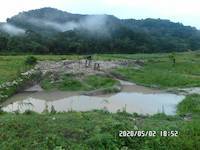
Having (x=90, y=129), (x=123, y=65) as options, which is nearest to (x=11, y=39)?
(x=123, y=65)

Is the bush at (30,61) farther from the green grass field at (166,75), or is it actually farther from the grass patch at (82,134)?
the grass patch at (82,134)

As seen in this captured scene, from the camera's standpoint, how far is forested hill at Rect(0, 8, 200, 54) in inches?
2625

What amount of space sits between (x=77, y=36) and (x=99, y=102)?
5636 cm

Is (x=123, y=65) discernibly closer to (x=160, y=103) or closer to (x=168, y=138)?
(x=160, y=103)

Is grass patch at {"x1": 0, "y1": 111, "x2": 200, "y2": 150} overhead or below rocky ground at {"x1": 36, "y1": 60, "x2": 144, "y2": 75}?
overhead

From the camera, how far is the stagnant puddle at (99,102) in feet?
69.2

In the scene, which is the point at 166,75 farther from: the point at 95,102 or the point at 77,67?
the point at 95,102

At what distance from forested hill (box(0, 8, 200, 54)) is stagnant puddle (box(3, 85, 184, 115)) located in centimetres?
3853

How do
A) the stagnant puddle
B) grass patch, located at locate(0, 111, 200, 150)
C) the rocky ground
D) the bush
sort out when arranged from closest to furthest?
1. grass patch, located at locate(0, 111, 200, 150)
2. the stagnant puddle
3. the rocky ground
4. the bush

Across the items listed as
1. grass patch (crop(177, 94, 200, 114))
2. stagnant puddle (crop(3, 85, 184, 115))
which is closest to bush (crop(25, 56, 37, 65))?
stagnant puddle (crop(3, 85, 184, 115))

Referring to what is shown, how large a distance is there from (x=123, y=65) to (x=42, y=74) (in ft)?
38.3

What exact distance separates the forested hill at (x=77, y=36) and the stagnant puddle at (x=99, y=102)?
38533mm

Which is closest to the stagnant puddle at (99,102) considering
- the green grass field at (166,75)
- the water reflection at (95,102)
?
the water reflection at (95,102)

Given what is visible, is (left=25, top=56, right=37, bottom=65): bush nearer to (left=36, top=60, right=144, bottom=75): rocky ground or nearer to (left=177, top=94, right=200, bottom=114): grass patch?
(left=36, top=60, right=144, bottom=75): rocky ground
